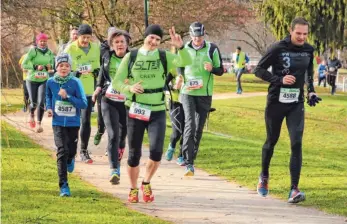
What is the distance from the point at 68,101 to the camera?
10.1 metres

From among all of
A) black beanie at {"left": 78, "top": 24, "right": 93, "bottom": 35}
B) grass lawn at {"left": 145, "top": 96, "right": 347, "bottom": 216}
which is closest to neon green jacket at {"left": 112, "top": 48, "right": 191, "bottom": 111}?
grass lawn at {"left": 145, "top": 96, "right": 347, "bottom": 216}

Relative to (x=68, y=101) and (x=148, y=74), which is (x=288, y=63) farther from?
(x=68, y=101)

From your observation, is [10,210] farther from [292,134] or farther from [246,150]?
[246,150]

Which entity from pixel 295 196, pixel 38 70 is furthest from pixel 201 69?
pixel 38 70

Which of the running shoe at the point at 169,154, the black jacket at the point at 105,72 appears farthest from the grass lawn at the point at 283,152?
the black jacket at the point at 105,72

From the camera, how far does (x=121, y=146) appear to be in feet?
37.9

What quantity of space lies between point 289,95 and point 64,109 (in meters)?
2.82

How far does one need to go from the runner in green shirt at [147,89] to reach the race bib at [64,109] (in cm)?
112

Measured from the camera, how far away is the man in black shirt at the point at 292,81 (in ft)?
30.4

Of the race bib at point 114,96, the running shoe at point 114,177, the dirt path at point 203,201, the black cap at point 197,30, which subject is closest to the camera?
the dirt path at point 203,201

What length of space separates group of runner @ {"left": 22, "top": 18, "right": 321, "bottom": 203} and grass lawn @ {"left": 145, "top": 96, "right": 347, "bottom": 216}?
0.63 meters

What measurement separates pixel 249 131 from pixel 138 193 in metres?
13.4

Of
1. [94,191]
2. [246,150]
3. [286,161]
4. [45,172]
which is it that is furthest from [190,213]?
[246,150]

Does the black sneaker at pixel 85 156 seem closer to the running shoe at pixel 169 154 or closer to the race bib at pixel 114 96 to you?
the running shoe at pixel 169 154
